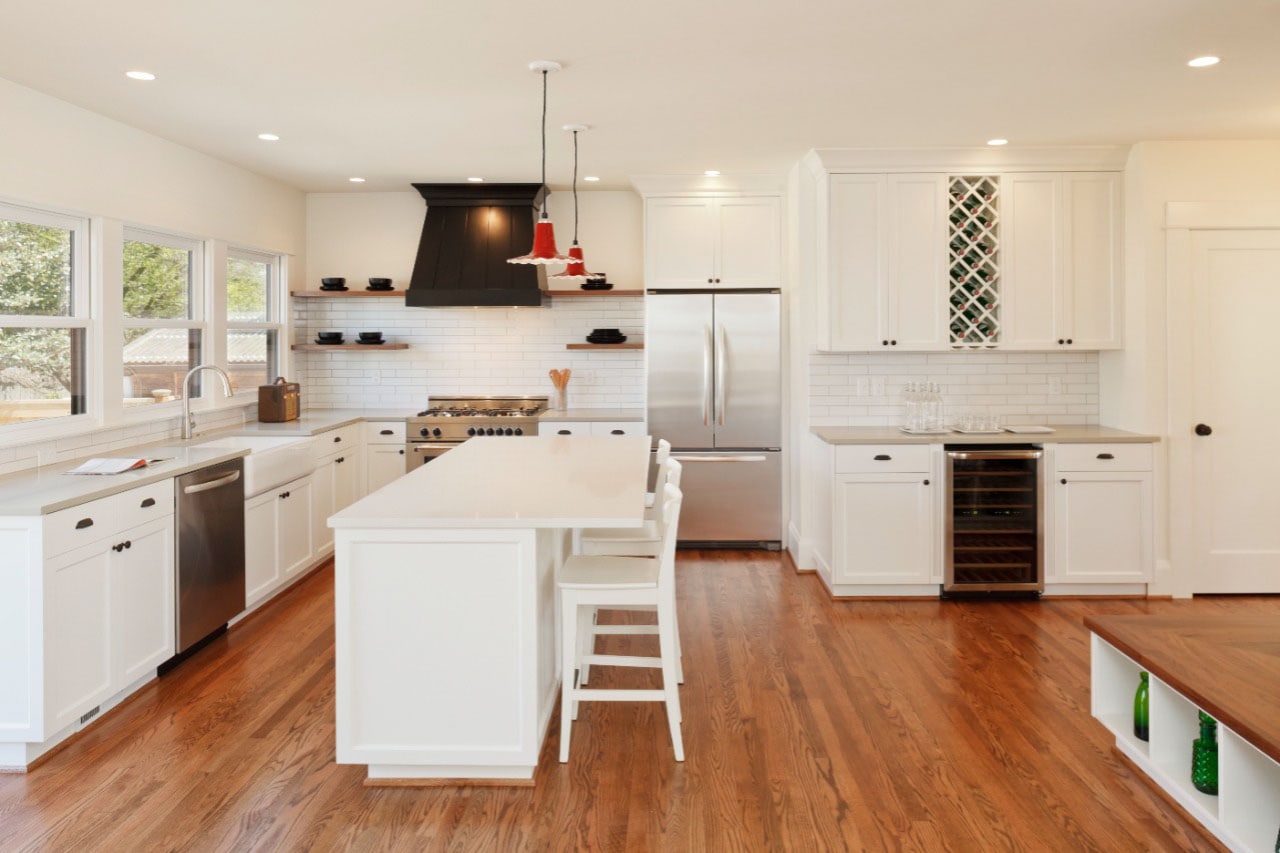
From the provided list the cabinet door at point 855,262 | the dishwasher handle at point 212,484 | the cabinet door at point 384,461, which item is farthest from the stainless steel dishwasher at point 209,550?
the cabinet door at point 855,262

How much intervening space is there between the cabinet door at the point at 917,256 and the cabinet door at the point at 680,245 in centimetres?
131

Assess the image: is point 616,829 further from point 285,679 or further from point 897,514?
point 897,514

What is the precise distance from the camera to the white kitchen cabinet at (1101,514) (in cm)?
511

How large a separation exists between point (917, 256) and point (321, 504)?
12.8 ft

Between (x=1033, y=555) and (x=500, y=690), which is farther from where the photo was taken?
(x=1033, y=555)

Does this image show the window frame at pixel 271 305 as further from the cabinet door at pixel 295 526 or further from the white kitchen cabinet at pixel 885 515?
the white kitchen cabinet at pixel 885 515

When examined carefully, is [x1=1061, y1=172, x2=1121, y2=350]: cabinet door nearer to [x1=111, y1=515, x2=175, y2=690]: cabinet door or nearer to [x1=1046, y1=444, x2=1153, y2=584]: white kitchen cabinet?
[x1=1046, y1=444, x2=1153, y2=584]: white kitchen cabinet

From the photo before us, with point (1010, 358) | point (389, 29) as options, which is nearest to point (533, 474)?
point (389, 29)

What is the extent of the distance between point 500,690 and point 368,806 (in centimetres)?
51

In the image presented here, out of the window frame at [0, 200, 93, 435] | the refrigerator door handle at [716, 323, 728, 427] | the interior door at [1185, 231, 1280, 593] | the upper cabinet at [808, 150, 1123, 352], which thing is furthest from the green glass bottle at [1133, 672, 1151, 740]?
the window frame at [0, 200, 93, 435]

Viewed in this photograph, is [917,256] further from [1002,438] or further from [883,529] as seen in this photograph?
[883,529]

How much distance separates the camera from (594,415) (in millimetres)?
6457

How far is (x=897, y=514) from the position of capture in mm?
5184

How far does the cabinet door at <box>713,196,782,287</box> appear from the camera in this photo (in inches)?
248
